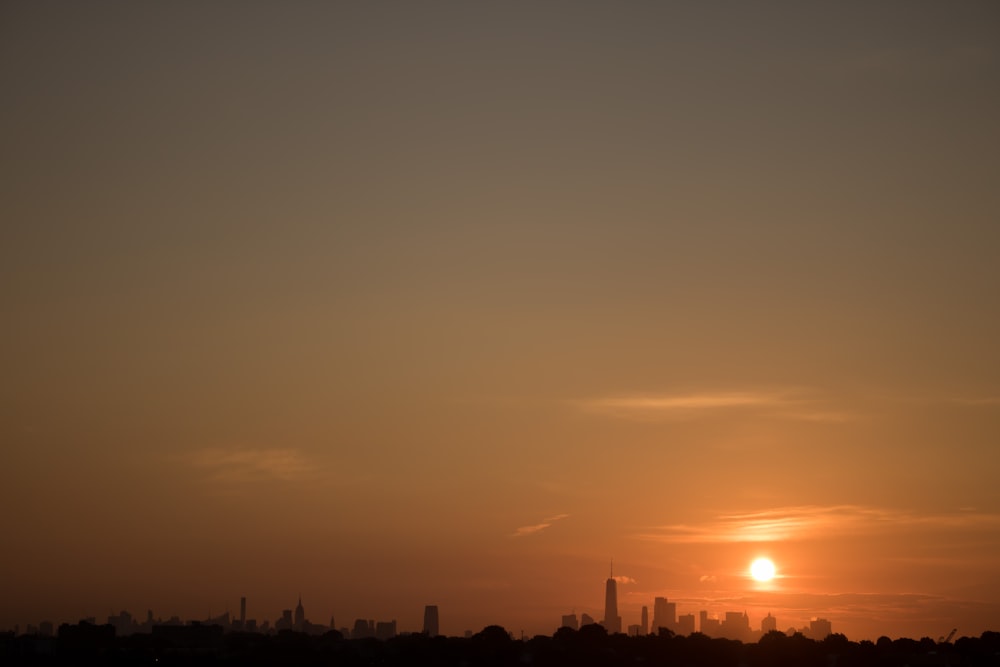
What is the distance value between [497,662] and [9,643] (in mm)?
64850

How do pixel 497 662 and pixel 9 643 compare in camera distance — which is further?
pixel 9 643

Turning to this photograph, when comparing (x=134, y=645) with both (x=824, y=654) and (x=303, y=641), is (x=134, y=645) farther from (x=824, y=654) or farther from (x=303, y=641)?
(x=824, y=654)

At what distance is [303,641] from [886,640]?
79.2 m

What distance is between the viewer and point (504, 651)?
16288 cm

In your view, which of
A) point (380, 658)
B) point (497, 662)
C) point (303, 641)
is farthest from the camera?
point (303, 641)

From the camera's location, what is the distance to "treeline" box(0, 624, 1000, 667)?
157500 mm

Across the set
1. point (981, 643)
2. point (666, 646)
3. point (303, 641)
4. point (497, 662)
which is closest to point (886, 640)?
point (981, 643)

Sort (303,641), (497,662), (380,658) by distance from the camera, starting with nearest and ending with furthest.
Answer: (497,662)
(380,658)
(303,641)

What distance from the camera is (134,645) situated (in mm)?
173500

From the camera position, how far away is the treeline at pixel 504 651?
157500 millimetres

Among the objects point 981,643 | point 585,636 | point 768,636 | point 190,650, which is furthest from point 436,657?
point 981,643

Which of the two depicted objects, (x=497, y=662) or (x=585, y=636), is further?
(x=585, y=636)

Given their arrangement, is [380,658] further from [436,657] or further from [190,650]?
[190,650]

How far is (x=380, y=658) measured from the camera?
165250 mm
